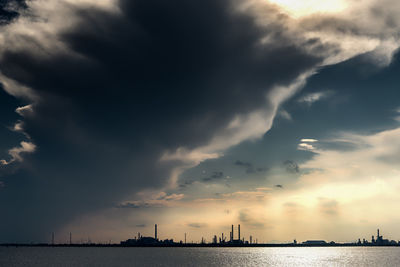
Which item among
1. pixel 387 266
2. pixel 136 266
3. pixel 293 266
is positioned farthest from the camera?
pixel 293 266

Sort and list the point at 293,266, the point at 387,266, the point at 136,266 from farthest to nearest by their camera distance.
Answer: the point at 293,266 < the point at 387,266 < the point at 136,266

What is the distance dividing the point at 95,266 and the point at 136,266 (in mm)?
15400

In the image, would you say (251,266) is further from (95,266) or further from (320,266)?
(95,266)

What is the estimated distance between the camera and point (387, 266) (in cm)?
15550

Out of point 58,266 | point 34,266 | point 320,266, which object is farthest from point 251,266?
point 34,266

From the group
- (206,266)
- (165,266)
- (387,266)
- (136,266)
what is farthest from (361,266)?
(136,266)

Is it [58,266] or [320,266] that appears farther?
[320,266]

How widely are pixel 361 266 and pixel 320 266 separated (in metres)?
16.3

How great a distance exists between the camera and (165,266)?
147 meters

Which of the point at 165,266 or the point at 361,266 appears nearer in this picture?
the point at 165,266

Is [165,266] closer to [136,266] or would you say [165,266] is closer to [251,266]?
[136,266]

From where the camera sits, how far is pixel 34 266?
151250 millimetres

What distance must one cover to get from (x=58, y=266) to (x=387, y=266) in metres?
129

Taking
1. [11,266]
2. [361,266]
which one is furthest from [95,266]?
[361,266]
